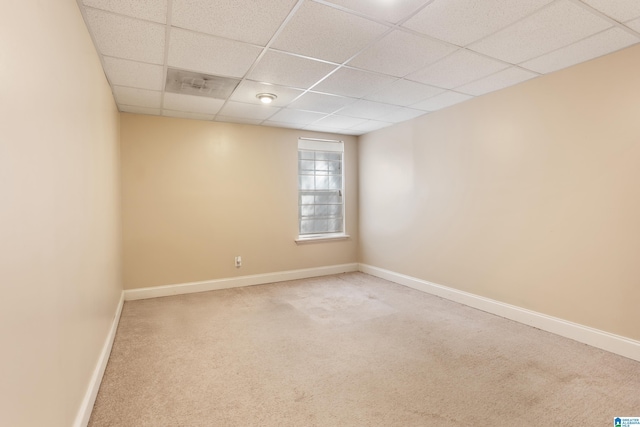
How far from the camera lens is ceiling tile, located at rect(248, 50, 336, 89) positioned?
8.64 ft

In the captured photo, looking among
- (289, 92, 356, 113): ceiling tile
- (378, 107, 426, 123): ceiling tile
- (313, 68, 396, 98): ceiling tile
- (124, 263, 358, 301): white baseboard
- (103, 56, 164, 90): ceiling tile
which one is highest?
(378, 107, 426, 123): ceiling tile

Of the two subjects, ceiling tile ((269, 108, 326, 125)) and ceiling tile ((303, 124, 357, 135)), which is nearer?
ceiling tile ((269, 108, 326, 125))

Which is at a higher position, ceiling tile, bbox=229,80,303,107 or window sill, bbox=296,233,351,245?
ceiling tile, bbox=229,80,303,107

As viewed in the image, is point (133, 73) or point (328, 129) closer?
point (133, 73)

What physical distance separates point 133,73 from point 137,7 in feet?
3.62

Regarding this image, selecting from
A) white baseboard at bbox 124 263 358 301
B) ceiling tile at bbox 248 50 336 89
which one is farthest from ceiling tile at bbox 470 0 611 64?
white baseboard at bbox 124 263 358 301

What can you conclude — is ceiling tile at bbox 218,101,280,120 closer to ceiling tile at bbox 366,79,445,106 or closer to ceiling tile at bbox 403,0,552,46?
ceiling tile at bbox 366,79,445,106

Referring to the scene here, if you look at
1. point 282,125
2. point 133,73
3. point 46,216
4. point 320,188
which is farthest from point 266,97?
point 46,216

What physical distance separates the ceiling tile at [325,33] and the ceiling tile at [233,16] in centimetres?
11

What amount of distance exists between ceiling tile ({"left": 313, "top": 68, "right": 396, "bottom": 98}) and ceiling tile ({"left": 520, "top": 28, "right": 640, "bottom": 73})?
127 centimetres

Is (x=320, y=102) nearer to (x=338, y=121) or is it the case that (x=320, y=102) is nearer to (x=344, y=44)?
(x=338, y=121)

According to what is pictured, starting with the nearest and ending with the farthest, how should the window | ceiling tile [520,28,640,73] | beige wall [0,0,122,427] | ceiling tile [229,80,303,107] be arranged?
beige wall [0,0,122,427], ceiling tile [520,28,640,73], ceiling tile [229,80,303,107], the window

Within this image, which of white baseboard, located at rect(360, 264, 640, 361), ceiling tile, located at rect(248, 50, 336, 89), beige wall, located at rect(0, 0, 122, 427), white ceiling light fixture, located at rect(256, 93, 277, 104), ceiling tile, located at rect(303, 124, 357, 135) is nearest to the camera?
beige wall, located at rect(0, 0, 122, 427)

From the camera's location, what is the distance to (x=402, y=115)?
4328 mm
